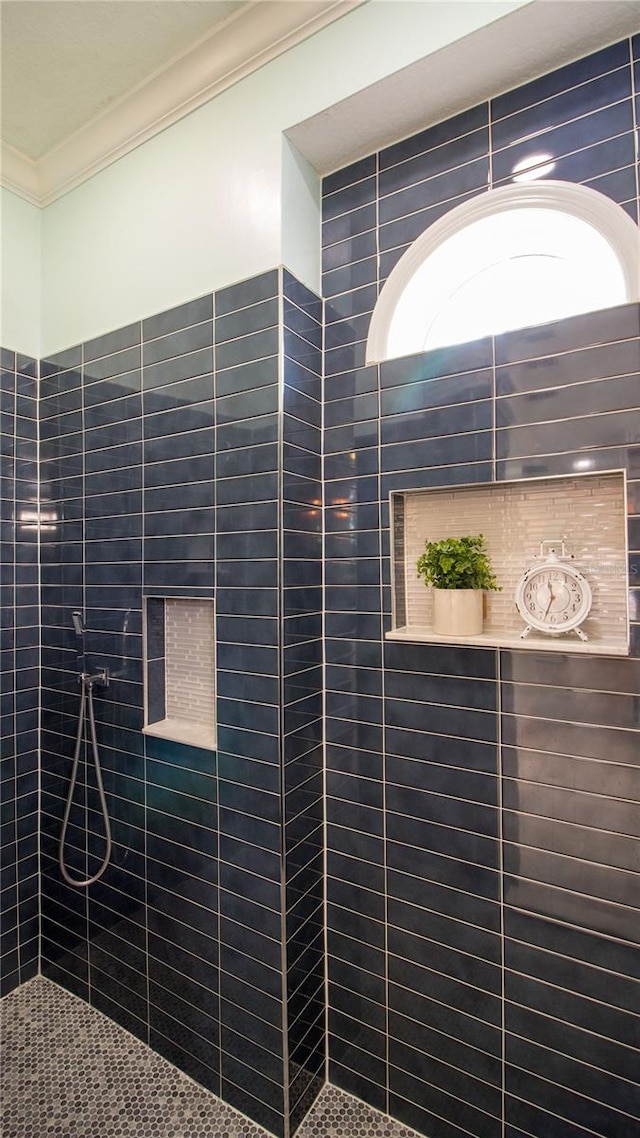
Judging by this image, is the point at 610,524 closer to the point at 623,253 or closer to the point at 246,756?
the point at 623,253

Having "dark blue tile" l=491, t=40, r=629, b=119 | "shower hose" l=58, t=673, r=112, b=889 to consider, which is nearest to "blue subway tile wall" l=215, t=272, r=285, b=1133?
"shower hose" l=58, t=673, r=112, b=889

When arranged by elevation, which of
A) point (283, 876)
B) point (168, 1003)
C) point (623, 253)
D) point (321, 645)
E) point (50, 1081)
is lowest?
point (50, 1081)

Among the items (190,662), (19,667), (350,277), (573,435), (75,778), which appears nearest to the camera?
(573,435)

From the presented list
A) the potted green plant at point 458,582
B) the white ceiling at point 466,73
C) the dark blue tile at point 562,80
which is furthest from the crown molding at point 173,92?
the potted green plant at point 458,582

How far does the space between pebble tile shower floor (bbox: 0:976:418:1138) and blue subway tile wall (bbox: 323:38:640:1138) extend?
120 millimetres

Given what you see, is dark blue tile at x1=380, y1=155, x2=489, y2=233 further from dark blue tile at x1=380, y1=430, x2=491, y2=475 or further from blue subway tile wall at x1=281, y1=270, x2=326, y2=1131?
dark blue tile at x1=380, y1=430, x2=491, y2=475

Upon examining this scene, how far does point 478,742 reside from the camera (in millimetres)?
1376

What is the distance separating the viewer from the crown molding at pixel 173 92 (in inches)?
55.3

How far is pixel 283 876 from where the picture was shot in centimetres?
142

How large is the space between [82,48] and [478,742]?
2.37 m

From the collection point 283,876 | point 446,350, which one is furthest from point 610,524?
point 283,876

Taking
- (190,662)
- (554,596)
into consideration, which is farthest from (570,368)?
(190,662)

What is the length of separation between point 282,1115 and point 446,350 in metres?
2.18

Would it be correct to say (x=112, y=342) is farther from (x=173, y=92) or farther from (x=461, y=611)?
(x=461, y=611)
